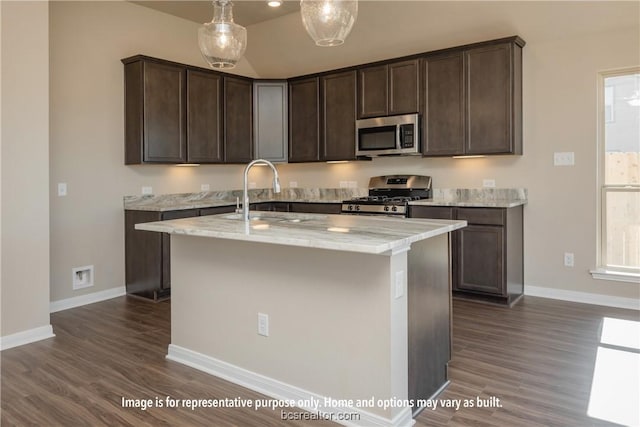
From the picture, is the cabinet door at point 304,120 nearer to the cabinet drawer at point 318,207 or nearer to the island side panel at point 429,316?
the cabinet drawer at point 318,207

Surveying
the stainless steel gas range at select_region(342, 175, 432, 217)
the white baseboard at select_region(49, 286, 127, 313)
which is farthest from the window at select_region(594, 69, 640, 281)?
the white baseboard at select_region(49, 286, 127, 313)

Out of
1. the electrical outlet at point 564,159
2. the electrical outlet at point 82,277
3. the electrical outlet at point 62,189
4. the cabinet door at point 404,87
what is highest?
the cabinet door at point 404,87

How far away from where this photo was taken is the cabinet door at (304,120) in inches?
223

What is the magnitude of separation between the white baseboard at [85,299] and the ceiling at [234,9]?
295 centimetres

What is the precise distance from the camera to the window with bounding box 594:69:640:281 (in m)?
4.10

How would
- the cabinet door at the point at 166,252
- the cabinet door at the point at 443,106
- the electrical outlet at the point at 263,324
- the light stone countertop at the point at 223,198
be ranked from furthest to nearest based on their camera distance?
the light stone countertop at the point at 223,198
the cabinet door at the point at 443,106
the cabinet door at the point at 166,252
the electrical outlet at the point at 263,324

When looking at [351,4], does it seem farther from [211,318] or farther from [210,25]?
[211,318]

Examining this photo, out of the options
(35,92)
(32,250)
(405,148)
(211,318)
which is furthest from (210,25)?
(405,148)

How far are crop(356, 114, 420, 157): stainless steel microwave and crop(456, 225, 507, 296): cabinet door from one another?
110 cm

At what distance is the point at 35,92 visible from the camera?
3.36m

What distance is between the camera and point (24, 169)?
10.8 ft

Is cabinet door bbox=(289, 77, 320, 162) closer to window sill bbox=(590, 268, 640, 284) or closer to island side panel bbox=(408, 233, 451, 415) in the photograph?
window sill bbox=(590, 268, 640, 284)

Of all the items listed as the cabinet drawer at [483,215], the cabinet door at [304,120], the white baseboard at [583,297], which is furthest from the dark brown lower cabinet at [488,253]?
the cabinet door at [304,120]

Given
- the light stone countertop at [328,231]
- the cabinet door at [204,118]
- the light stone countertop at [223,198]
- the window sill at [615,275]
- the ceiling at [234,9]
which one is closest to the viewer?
the light stone countertop at [328,231]
